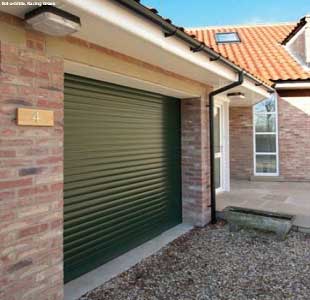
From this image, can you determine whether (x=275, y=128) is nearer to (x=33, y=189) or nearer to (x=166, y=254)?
(x=166, y=254)

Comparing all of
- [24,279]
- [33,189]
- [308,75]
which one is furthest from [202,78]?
[308,75]

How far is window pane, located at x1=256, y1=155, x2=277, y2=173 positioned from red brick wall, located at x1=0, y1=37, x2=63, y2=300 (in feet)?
30.9

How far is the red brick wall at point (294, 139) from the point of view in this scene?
35.2 feet

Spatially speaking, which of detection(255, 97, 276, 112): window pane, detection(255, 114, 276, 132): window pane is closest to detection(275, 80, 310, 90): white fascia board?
detection(255, 97, 276, 112): window pane

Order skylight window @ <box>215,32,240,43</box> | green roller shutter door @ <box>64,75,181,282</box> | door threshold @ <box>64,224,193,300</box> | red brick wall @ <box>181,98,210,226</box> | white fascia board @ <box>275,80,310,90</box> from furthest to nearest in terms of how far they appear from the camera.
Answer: skylight window @ <box>215,32,240,43</box> → white fascia board @ <box>275,80,310,90</box> → red brick wall @ <box>181,98,210,226</box> → green roller shutter door @ <box>64,75,181,282</box> → door threshold @ <box>64,224,193,300</box>

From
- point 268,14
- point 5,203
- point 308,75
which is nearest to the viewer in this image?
point 5,203

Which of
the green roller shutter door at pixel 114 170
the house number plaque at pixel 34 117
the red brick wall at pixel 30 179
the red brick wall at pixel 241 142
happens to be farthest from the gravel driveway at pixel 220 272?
the red brick wall at pixel 241 142

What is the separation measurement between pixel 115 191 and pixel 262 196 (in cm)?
479

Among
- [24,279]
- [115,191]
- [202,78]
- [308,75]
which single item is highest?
[308,75]

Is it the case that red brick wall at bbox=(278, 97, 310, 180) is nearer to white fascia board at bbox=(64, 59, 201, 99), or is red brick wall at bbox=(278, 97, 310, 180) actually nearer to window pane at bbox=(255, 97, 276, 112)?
window pane at bbox=(255, 97, 276, 112)

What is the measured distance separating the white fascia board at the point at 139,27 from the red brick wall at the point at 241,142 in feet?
22.5

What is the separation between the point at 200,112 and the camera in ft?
20.5

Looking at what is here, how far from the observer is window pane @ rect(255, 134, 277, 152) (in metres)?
11.2

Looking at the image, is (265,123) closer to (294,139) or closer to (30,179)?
(294,139)
